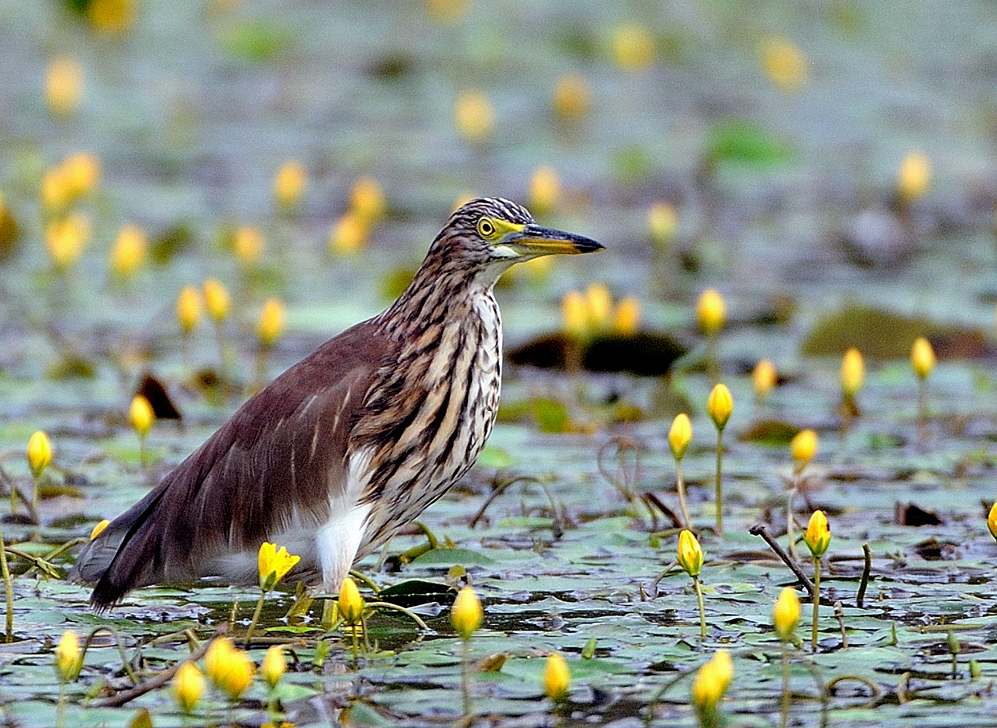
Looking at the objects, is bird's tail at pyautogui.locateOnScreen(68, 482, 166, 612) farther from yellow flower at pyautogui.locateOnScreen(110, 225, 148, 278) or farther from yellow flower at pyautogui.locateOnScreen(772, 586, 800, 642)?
yellow flower at pyautogui.locateOnScreen(110, 225, 148, 278)

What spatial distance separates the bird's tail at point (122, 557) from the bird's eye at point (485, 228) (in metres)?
1.35

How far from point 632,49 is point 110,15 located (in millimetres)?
4617

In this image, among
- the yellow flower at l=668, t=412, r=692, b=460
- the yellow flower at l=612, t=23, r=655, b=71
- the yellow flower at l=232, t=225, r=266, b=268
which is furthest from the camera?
the yellow flower at l=612, t=23, r=655, b=71

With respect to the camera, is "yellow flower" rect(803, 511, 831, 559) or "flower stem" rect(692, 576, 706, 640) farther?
"flower stem" rect(692, 576, 706, 640)

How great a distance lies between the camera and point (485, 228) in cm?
651

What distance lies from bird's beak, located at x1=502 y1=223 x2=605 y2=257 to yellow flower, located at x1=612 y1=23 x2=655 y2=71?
426 inches

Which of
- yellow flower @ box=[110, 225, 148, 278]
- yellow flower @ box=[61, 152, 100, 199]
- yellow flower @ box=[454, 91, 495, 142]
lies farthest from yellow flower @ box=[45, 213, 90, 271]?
yellow flower @ box=[454, 91, 495, 142]

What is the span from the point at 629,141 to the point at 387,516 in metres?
9.54

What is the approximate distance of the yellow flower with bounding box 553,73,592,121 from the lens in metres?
15.7

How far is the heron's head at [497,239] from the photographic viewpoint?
6.49 metres

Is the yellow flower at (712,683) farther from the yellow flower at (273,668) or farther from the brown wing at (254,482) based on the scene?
the brown wing at (254,482)

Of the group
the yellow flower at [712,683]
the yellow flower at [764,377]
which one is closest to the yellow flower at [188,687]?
the yellow flower at [712,683]

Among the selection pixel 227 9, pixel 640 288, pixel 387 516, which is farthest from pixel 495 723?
pixel 227 9

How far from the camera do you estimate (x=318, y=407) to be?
638 cm
